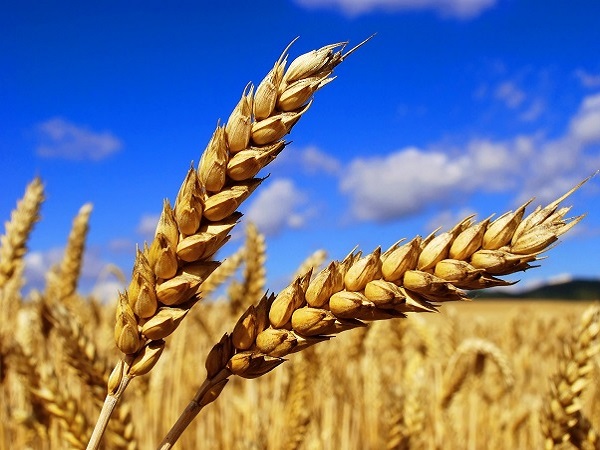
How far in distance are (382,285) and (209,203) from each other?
0.21m

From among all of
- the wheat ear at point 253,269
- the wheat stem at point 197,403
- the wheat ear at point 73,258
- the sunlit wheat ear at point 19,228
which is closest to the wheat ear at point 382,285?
the wheat stem at point 197,403

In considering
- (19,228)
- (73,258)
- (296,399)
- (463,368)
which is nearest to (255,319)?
(296,399)

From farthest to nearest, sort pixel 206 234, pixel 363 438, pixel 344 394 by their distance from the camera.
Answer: pixel 344 394, pixel 363 438, pixel 206 234

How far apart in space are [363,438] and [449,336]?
105 cm

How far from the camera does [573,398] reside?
142 centimetres

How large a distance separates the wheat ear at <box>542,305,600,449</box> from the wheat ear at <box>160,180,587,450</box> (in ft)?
2.81

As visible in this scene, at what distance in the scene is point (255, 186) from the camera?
0.72 meters

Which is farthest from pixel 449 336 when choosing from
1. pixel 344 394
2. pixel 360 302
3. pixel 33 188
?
pixel 360 302

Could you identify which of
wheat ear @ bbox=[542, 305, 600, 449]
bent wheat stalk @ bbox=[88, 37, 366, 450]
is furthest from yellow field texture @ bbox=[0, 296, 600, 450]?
bent wheat stalk @ bbox=[88, 37, 366, 450]

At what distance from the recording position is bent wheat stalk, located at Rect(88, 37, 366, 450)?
69 cm

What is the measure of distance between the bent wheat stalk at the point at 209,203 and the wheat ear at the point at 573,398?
3.37 ft

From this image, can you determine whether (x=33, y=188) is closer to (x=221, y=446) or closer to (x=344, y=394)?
(x=221, y=446)

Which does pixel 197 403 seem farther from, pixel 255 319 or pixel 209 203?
pixel 209 203

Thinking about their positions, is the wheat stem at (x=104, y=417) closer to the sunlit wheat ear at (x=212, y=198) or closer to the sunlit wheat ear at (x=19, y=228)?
the sunlit wheat ear at (x=212, y=198)
